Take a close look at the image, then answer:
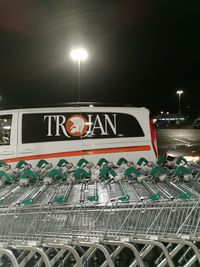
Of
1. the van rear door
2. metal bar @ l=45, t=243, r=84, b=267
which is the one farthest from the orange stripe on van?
metal bar @ l=45, t=243, r=84, b=267

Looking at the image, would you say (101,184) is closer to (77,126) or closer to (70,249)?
(70,249)

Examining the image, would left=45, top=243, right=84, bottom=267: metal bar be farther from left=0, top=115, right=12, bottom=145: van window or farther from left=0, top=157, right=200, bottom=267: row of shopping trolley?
left=0, top=115, right=12, bottom=145: van window

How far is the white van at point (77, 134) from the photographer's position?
6.97m

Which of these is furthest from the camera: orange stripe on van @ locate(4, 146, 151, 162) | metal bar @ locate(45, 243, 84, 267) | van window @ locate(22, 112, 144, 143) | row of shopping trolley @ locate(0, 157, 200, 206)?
van window @ locate(22, 112, 144, 143)

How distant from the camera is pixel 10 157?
6.97 meters

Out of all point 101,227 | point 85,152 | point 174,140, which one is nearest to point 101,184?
point 101,227

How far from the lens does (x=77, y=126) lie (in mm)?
7059

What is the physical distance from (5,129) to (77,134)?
59.6 inches

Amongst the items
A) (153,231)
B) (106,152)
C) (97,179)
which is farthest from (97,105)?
(153,231)

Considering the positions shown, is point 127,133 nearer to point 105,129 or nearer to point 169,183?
point 105,129

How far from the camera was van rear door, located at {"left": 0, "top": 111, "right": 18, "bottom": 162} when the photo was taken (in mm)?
6977

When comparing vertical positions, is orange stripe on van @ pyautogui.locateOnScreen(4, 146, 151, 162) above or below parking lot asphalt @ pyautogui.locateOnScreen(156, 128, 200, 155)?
below

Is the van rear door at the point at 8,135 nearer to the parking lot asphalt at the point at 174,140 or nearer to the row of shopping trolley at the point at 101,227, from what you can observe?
the row of shopping trolley at the point at 101,227

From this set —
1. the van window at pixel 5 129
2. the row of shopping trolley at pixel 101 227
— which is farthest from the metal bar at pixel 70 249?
the van window at pixel 5 129
